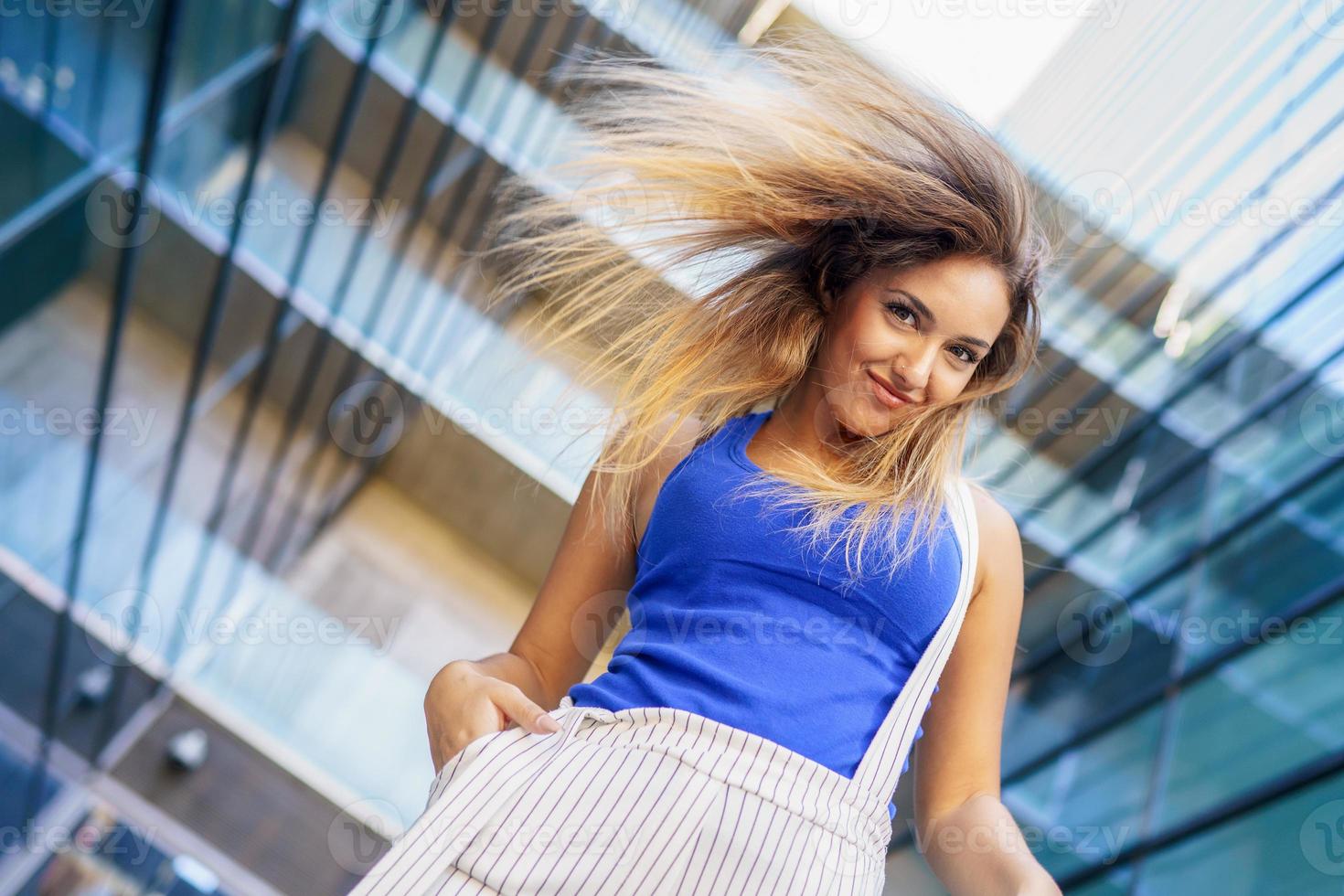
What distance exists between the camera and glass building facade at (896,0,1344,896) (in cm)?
484

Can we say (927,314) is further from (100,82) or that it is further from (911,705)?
(100,82)

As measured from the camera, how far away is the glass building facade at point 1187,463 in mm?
4844

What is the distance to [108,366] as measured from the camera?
5.21 m

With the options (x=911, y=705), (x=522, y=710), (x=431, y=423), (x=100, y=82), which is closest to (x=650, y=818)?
(x=522, y=710)

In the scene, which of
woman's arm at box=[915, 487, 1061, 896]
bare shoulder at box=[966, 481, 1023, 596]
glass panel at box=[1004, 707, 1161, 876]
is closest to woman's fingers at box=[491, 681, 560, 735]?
woman's arm at box=[915, 487, 1061, 896]

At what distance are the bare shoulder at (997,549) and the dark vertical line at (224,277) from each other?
16.9ft

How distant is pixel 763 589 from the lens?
141 cm

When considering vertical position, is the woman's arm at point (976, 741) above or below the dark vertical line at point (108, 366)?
above

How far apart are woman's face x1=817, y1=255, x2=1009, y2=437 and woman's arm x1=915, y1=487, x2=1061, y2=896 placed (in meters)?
0.18

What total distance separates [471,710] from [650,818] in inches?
10.6

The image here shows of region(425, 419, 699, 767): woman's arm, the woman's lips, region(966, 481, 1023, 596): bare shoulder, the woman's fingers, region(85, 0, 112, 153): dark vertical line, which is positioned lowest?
region(85, 0, 112, 153): dark vertical line

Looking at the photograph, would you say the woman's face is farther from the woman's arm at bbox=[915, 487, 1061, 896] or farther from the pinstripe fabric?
the pinstripe fabric

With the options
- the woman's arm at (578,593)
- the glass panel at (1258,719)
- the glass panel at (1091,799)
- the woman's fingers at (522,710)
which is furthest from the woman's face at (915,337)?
the glass panel at (1091,799)

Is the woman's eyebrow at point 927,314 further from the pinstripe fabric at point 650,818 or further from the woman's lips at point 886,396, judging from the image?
the pinstripe fabric at point 650,818
